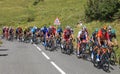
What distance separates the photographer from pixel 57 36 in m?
32.3

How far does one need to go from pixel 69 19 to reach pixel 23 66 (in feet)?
161

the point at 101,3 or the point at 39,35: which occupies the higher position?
the point at 101,3

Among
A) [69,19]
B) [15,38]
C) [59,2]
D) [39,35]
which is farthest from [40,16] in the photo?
[39,35]

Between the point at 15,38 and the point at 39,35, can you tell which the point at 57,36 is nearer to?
the point at 39,35

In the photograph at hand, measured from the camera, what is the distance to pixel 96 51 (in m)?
19.6

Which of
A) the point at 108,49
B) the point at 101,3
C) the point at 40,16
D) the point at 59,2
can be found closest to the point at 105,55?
the point at 108,49

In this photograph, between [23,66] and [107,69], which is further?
[23,66]

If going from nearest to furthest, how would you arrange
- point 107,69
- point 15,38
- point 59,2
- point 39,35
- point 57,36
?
1. point 107,69
2. point 57,36
3. point 39,35
4. point 15,38
5. point 59,2

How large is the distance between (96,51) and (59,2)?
266 ft

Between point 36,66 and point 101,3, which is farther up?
point 101,3

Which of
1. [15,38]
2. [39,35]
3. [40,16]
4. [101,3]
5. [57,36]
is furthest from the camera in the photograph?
[40,16]

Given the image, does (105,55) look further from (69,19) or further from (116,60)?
(69,19)

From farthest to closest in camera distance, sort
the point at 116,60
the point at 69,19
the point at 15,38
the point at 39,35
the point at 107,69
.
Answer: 1. the point at 69,19
2. the point at 15,38
3. the point at 39,35
4. the point at 116,60
5. the point at 107,69

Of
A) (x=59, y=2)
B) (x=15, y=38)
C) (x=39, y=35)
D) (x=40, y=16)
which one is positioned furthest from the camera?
(x=59, y=2)
